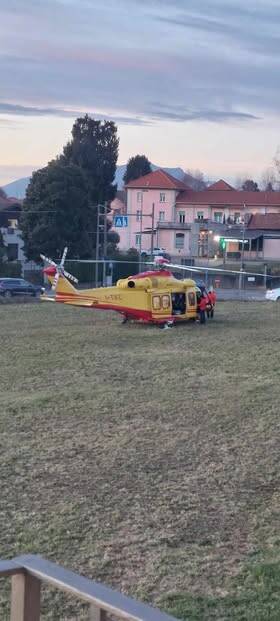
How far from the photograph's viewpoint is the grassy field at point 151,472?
6.48m

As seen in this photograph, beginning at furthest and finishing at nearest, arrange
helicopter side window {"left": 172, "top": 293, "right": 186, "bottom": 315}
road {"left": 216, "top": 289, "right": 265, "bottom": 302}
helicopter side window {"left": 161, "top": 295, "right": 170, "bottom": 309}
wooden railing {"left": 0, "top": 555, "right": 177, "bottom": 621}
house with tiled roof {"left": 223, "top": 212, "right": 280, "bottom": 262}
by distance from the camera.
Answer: house with tiled roof {"left": 223, "top": 212, "right": 280, "bottom": 262} → road {"left": 216, "top": 289, "right": 265, "bottom": 302} → helicopter side window {"left": 172, "top": 293, "right": 186, "bottom": 315} → helicopter side window {"left": 161, "top": 295, "right": 170, "bottom": 309} → wooden railing {"left": 0, "top": 555, "right": 177, "bottom": 621}

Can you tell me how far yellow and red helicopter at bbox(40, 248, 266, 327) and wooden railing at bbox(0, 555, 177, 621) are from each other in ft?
64.9

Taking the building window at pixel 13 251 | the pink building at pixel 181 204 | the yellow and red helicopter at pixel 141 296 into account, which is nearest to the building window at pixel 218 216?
the pink building at pixel 181 204

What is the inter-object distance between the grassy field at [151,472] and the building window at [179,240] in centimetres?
4581

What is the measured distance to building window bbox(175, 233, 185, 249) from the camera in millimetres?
64812

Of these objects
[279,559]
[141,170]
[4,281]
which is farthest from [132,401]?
[141,170]

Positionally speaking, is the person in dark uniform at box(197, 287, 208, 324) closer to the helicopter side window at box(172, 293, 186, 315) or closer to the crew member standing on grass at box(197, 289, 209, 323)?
the crew member standing on grass at box(197, 289, 209, 323)

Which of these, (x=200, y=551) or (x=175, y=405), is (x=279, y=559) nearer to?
(x=200, y=551)

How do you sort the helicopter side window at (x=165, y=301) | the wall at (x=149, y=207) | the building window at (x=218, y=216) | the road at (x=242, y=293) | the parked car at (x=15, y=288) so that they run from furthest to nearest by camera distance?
the wall at (x=149, y=207) < the building window at (x=218, y=216) < the road at (x=242, y=293) < the parked car at (x=15, y=288) < the helicopter side window at (x=165, y=301)

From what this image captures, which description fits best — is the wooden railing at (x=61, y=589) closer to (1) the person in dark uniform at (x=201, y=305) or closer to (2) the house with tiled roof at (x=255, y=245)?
(1) the person in dark uniform at (x=201, y=305)

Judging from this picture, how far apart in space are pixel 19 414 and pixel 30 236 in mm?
39217

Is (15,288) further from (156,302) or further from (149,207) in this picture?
(149,207)

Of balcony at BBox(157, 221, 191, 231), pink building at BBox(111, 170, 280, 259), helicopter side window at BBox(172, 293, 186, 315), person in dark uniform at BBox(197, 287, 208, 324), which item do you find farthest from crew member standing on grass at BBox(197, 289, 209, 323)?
pink building at BBox(111, 170, 280, 259)

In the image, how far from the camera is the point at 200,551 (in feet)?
23.1
